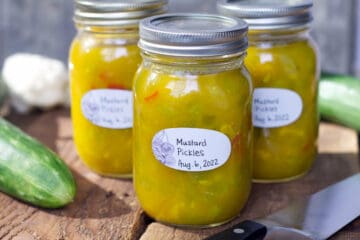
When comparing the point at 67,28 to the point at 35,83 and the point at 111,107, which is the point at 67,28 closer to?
the point at 35,83

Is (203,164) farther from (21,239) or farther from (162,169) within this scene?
(21,239)

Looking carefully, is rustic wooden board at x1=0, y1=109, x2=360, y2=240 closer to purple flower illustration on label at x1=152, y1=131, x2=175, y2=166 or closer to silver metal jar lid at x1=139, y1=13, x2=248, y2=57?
purple flower illustration on label at x1=152, y1=131, x2=175, y2=166

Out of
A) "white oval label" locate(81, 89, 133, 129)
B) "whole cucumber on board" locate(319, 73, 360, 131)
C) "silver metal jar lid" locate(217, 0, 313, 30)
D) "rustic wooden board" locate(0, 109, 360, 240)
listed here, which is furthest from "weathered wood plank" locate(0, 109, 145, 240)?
"whole cucumber on board" locate(319, 73, 360, 131)

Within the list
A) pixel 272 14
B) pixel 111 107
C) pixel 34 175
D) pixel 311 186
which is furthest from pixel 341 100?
pixel 34 175

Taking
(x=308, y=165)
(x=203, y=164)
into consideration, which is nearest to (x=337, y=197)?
(x=308, y=165)

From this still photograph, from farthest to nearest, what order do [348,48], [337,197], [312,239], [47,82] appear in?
[348,48], [47,82], [337,197], [312,239]

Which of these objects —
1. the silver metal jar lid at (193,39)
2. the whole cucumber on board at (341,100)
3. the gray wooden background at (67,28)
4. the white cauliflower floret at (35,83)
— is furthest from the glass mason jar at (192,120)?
the gray wooden background at (67,28)

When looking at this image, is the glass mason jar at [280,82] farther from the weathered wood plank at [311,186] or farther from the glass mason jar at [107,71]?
the glass mason jar at [107,71]
